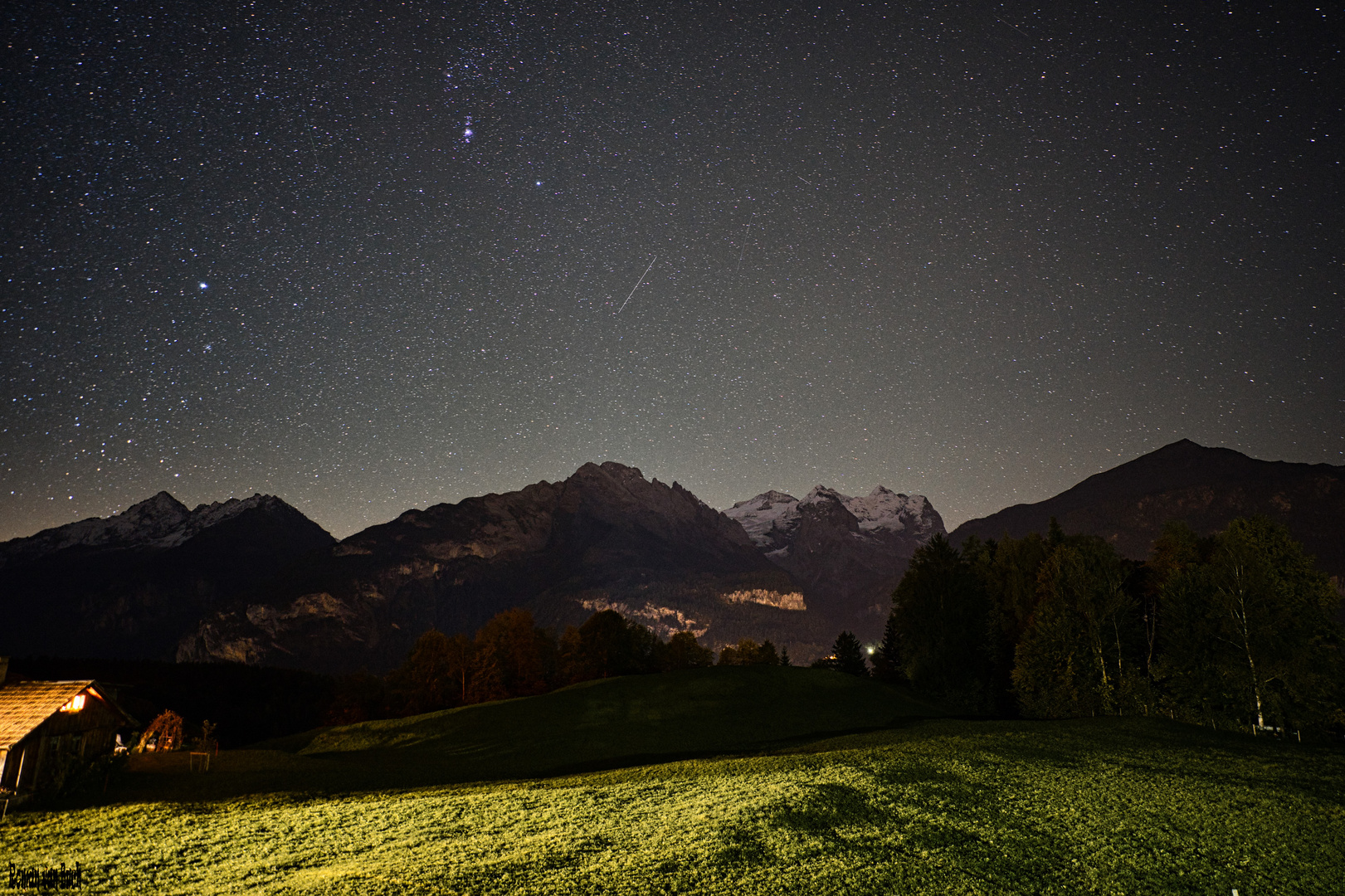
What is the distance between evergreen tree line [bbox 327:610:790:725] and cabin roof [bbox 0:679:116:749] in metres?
59.6

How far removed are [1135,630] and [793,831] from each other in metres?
52.9

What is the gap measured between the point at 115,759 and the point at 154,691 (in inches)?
6220

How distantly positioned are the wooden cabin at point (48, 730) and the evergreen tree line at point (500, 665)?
186 ft

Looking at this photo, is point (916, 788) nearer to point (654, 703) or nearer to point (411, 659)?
point (654, 703)

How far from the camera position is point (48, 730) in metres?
34.5

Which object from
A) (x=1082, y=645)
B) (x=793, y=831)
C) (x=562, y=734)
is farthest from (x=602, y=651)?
(x=793, y=831)

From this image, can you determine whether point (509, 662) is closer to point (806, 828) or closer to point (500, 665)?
point (500, 665)

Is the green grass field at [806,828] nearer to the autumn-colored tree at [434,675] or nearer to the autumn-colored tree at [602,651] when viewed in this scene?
the autumn-colored tree at [434,675]

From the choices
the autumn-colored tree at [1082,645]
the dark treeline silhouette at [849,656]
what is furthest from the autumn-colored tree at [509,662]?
the autumn-colored tree at [1082,645]

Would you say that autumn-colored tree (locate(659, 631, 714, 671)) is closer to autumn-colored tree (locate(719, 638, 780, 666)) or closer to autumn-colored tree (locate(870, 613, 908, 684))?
autumn-colored tree (locate(719, 638, 780, 666))

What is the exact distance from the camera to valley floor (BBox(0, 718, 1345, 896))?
1694 centimetres

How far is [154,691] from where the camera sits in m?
Result: 161

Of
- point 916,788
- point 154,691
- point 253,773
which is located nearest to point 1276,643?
point 916,788

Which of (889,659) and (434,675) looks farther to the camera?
(889,659)
